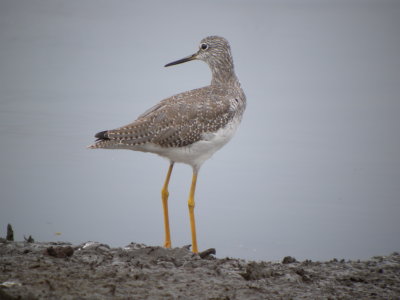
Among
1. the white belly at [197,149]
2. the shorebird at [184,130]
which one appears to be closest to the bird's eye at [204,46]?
the shorebird at [184,130]

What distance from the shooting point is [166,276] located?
509 cm

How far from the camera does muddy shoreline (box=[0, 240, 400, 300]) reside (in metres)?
4.55

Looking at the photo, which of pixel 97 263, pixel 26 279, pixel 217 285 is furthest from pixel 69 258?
pixel 217 285

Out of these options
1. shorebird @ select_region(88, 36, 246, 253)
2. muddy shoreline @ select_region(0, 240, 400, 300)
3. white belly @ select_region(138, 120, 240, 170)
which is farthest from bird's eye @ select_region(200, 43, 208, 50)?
muddy shoreline @ select_region(0, 240, 400, 300)

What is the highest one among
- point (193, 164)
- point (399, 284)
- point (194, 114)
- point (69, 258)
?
point (194, 114)

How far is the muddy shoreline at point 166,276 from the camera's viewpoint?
14.9 ft

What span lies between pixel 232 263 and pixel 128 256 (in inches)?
45.4

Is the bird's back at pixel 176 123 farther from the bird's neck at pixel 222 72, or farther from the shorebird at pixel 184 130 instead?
the bird's neck at pixel 222 72

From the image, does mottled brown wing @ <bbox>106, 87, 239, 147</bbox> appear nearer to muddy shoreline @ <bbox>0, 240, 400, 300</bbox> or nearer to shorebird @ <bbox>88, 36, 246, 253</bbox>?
shorebird @ <bbox>88, 36, 246, 253</bbox>

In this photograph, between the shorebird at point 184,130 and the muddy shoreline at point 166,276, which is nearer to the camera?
the muddy shoreline at point 166,276

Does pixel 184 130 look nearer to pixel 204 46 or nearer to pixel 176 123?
pixel 176 123

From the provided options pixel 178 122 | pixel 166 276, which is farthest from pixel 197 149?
pixel 166 276

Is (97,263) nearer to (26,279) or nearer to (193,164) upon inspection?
(26,279)

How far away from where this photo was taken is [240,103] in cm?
814
